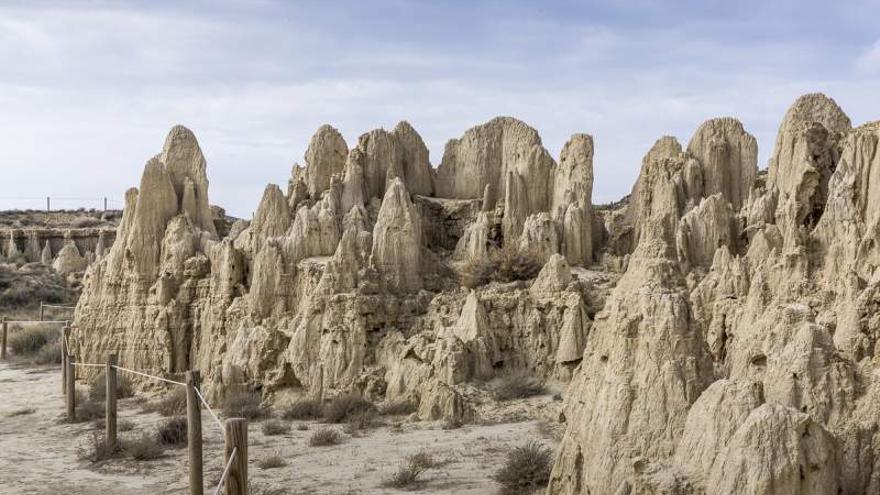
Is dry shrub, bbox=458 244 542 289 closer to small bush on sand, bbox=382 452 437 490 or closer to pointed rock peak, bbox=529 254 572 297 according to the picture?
pointed rock peak, bbox=529 254 572 297

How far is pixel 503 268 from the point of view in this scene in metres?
16.3

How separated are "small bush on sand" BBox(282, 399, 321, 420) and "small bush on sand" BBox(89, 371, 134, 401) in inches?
171

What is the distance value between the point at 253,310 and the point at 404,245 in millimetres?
3067

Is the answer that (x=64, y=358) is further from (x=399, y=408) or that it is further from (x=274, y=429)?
(x=399, y=408)

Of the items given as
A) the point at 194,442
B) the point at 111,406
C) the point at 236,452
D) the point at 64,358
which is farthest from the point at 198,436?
the point at 64,358

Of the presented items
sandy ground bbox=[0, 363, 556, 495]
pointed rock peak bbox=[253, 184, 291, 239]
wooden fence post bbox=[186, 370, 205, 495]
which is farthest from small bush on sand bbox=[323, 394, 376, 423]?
wooden fence post bbox=[186, 370, 205, 495]

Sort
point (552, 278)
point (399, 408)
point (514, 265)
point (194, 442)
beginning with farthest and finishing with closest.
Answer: point (514, 265) → point (552, 278) → point (399, 408) → point (194, 442)

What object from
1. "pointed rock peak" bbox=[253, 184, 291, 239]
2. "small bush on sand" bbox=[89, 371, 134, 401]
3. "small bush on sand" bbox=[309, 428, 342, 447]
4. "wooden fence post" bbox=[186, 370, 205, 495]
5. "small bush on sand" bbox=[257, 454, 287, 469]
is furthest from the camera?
"pointed rock peak" bbox=[253, 184, 291, 239]

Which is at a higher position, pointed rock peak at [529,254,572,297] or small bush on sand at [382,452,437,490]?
pointed rock peak at [529,254,572,297]

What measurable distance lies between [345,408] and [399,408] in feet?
2.90

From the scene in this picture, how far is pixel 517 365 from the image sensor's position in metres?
15.2

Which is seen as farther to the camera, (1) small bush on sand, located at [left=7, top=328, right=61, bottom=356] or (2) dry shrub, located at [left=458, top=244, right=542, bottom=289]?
(1) small bush on sand, located at [left=7, top=328, right=61, bottom=356]

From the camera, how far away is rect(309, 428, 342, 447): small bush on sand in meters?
12.6

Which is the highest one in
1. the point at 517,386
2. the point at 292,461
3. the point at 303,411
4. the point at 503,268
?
the point at 503,268
